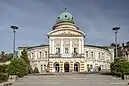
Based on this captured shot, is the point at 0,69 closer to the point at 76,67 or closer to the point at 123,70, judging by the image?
the point at 123,70

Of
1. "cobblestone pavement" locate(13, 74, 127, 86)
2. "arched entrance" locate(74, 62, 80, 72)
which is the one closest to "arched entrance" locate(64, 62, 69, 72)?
"arched entrance" locate(74, 62, 80, 72)

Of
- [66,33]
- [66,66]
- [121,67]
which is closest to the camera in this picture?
[121,67]

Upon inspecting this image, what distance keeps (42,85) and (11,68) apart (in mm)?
9102

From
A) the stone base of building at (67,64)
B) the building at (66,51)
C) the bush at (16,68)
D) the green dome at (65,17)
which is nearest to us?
the bush at (16,68)

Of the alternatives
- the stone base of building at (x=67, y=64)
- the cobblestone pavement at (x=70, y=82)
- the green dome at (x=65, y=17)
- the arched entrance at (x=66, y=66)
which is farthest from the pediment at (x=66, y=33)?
the cobblestone pavement at (x=70, y=82)

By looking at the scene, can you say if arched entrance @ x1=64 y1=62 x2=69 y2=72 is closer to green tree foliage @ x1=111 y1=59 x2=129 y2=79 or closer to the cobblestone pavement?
green tree foliage @ x1=111 y1=59 x2=129 y2=79

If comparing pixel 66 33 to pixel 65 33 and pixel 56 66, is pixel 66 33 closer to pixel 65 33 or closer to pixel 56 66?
pixel 65 33

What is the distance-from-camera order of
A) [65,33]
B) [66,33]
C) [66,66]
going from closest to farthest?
[66,66], [65,33], [66,33]

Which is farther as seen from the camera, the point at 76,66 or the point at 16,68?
the point at 76,66

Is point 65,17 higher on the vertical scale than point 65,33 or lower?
higher

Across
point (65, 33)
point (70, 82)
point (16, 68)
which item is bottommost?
point (70, 82)

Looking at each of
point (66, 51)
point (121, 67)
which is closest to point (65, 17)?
point (66, 51)

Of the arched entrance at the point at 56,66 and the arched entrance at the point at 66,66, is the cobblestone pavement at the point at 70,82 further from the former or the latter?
the arched entrance at the point at 66,66

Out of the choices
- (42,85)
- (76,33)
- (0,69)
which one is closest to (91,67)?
(76,33)
